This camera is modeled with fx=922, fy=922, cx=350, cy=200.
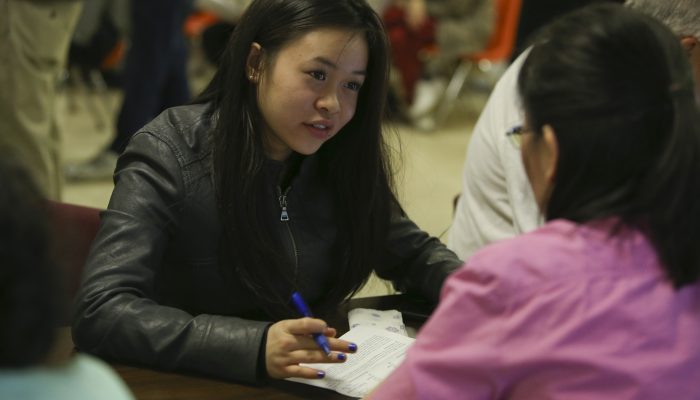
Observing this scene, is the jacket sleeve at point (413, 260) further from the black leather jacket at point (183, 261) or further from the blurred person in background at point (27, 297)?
the blurred person in background at point (27, 297)

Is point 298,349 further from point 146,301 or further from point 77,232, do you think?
point 77,232

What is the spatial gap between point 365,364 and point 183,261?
40 centimetres

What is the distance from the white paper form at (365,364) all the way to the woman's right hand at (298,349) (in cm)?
3

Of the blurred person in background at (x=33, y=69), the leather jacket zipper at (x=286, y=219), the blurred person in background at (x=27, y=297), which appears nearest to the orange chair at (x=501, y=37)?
the blurred person in background at (x=33, y=69)

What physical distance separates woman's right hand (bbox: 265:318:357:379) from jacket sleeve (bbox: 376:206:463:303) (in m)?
0.43

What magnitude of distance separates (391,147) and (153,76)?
261 cm

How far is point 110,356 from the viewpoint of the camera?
1.42 meters

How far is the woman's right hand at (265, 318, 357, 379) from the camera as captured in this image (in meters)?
1.36

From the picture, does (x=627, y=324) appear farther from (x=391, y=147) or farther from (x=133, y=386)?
(x=391, y=147)

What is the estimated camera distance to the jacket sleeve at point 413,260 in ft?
5.89

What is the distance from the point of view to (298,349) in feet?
4.52

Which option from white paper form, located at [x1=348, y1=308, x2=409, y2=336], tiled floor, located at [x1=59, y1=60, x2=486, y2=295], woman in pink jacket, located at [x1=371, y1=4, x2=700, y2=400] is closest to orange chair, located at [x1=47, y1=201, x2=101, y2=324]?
white paper form, located at [x1=348, y1=308, x2=409, y2=336]

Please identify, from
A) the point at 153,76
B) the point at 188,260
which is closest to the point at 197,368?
the point at 188,260

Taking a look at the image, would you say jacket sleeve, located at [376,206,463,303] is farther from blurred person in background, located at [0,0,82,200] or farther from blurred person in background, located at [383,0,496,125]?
blurred person in background, located at [383,0,496,125]
